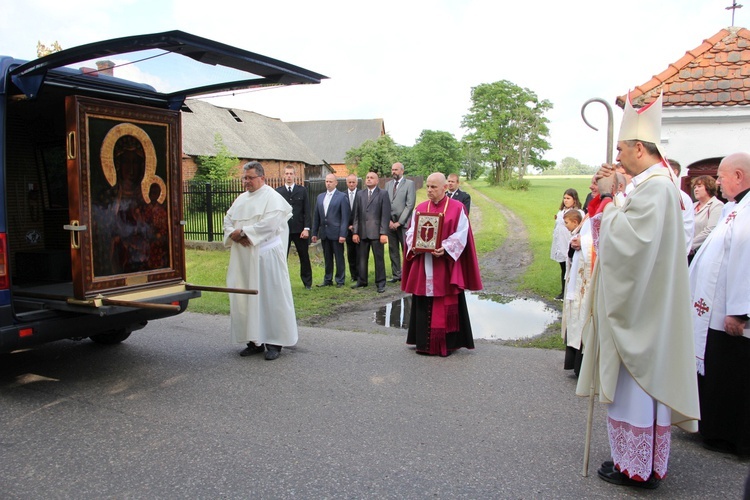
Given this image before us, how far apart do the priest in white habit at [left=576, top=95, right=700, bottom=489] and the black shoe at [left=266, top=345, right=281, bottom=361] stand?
3.82 meters

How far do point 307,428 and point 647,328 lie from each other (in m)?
2.59

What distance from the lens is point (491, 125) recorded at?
77.1 m

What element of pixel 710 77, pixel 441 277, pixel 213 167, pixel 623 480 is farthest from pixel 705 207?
pixel 213 167

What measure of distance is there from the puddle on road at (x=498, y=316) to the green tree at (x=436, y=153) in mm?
82138

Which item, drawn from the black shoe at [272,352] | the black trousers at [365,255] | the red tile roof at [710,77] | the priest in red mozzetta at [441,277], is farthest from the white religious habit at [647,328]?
the black trousers at [365,255]

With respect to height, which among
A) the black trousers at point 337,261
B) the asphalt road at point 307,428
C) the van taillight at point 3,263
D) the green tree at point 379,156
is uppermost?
the green tree at point 379,156

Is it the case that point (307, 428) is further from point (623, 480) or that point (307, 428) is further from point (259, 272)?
point (259, 272)

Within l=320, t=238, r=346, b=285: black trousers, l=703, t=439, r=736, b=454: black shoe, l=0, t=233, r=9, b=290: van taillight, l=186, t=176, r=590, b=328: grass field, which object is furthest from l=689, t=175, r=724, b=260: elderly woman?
l=0, t=233, r=9, b=290: van taillight

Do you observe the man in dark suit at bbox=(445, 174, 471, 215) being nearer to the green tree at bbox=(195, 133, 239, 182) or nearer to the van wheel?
the van wheel

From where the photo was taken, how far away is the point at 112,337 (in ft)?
23.1

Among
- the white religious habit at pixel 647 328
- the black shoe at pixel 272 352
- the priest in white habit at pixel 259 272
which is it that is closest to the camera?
the white religious habit at pixel 647 328

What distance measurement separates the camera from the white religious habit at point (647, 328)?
11.6 ft

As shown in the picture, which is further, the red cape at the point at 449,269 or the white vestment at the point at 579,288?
the red cape at the point at 449,269

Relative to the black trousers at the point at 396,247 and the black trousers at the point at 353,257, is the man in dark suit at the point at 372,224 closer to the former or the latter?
the black trousers at the point at 353,257
